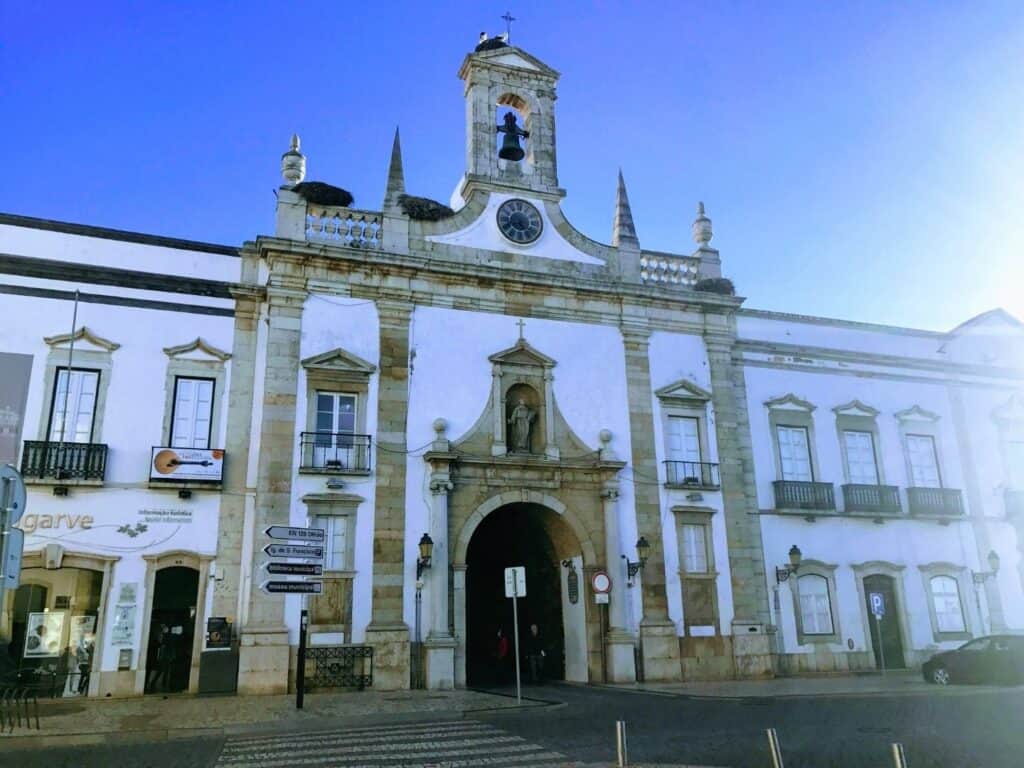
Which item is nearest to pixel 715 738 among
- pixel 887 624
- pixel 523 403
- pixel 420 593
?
pixel 420 593

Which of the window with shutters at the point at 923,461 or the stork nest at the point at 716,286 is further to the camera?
the window with shutters at the point at 923,461

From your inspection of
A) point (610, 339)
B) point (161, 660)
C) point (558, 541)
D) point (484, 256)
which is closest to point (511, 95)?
point (484, 256)

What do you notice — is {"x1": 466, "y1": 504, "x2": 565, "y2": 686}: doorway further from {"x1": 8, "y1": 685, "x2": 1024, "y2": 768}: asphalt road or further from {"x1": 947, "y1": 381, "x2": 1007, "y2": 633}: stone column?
{"x1": 947, "y1": 381, "x2": 1007, "y2": 633}: stone column

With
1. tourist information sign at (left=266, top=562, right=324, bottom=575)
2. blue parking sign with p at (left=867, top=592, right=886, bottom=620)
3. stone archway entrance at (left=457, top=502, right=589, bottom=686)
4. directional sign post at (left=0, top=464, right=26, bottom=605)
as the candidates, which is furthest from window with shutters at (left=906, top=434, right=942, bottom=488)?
directional sign post at (left=0, top=464, right=26, bottom=605)

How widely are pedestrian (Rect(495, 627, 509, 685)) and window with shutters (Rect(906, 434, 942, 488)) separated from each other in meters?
12.2

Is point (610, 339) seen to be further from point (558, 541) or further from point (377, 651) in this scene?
point (377, 651)

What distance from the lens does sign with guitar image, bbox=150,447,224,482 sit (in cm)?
1731

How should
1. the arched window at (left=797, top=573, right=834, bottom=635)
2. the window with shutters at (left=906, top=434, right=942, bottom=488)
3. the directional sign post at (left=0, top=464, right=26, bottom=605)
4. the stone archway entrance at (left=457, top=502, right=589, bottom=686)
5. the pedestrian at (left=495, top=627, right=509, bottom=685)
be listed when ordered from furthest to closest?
the window with shutters at (left=906, top=434, right=942, bottom=488) → the arched window at (left=797, top=573, right=834, bottom=635) → the pedestrian at (left=495, top=627, right=509, bottom=685) → the stone archway entrance at (left=457, top=502, right=589, bottom=686) → the directional sign post at (left=0, top=464, right=26, bottom=605)

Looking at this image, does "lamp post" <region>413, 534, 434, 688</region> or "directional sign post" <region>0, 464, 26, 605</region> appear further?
"lamp post" <region>413, 534, 434, 688</region>

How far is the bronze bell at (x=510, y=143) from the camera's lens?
72.3 ft

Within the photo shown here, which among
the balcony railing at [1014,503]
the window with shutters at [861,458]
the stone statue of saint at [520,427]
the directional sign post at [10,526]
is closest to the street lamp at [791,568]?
the window with shutters at [861,458]

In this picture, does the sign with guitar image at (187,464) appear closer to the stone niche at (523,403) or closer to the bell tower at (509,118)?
the stone niche at (523,403)

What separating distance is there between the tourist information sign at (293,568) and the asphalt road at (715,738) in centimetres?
301

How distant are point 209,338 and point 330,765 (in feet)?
39.1
